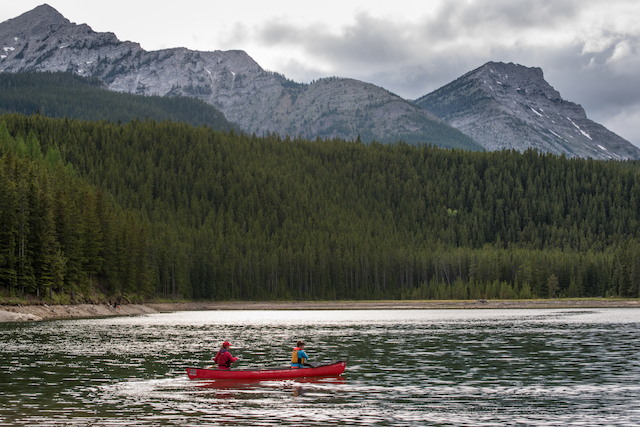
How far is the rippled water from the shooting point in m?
32.4

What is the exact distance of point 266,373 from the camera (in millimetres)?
44562

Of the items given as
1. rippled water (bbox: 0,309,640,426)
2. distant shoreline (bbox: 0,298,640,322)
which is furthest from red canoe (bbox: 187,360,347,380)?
distant shoreline (bbox: 0,298,640,322)

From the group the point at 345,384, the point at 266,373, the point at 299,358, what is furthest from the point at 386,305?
the point at 345,384

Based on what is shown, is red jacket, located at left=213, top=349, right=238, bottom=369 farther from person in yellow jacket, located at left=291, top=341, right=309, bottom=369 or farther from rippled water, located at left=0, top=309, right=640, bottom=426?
person in yellow jacket, located at left=291, top=341, right=309, bottom=369

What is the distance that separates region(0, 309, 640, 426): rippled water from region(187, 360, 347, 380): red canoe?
0.58 meters

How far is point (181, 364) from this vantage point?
174ft

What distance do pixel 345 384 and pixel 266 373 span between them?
546 centimetres

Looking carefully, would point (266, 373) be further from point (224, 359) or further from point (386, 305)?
point (386, 305)

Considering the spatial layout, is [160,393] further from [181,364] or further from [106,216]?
[106,216]

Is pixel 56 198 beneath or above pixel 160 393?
above

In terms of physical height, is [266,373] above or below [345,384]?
above

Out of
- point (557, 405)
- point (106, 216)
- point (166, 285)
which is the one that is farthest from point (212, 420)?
point (166, 285)

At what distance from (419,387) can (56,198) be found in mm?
103051

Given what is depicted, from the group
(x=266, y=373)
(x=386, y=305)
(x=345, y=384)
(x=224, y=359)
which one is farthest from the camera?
(x=386, y=305)
